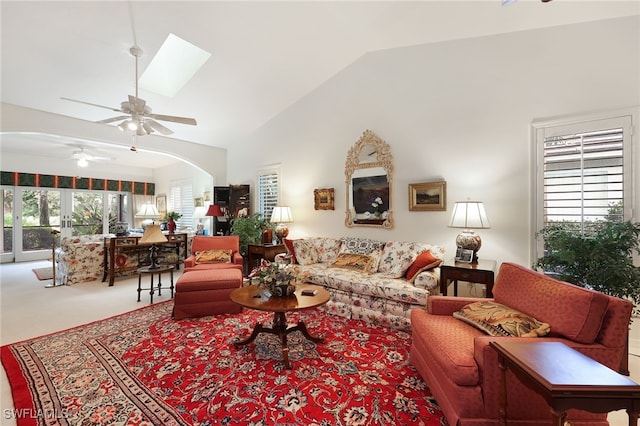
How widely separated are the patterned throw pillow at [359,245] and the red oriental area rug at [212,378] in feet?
4.04

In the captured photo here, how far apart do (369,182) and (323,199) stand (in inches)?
37.6

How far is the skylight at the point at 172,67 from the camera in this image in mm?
4031

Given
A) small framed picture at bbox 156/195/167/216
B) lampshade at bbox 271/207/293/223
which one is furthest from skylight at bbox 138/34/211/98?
small framed picture at bbox 156/195/167/216

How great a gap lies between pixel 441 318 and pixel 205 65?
4.46 metres

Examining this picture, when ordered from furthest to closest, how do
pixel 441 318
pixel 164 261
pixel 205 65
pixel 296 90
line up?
pixel 164 261 → pixel 296 90 → pixel 205 65 → pixel 441 318

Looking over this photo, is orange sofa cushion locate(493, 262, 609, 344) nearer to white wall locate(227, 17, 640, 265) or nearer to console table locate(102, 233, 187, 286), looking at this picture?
white wall locate(227, 17, 640, 265)

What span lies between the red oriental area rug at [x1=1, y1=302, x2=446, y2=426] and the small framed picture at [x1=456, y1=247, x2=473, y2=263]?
110cm

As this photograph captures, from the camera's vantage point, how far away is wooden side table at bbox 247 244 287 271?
494 cm

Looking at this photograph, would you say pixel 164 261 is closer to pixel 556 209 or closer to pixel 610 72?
pixel 556 209

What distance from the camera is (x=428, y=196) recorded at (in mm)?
3852

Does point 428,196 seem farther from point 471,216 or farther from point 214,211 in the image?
point 214,211

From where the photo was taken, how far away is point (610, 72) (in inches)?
110

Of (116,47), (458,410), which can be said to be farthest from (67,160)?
(458,410)

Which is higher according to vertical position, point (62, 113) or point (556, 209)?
point (62, 113)
